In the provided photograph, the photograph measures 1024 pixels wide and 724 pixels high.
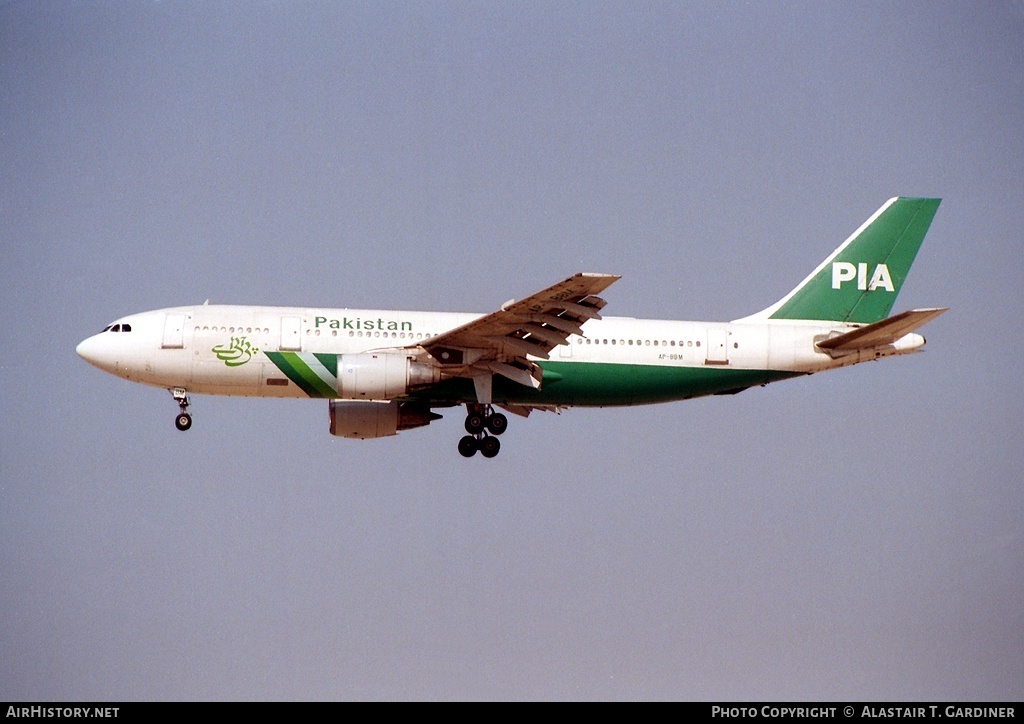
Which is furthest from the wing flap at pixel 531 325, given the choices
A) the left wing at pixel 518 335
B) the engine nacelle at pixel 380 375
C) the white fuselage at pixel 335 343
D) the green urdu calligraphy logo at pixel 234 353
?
the green urdu calligraphy logo at pixel 234 353

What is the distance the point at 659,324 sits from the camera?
4344 cm

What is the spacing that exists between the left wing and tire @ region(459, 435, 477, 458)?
Answer: 188 centimetres

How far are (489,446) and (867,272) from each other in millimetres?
12202

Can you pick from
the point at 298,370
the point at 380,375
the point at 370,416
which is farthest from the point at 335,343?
the point at 370,416

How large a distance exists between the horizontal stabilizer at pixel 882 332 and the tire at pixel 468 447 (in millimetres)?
9952

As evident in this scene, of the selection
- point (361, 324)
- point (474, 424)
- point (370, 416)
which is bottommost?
point (474, 424)

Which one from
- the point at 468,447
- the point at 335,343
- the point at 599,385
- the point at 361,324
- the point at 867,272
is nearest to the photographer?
the point at 335,343

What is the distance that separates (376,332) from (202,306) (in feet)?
15.8

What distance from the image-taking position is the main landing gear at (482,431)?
143 ft

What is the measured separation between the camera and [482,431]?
4369 cm

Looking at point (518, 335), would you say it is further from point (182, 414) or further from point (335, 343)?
point (182, 414)

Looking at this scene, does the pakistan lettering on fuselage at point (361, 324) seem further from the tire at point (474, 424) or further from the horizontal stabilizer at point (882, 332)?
the horizontal stabilizer at point (882, 332)
